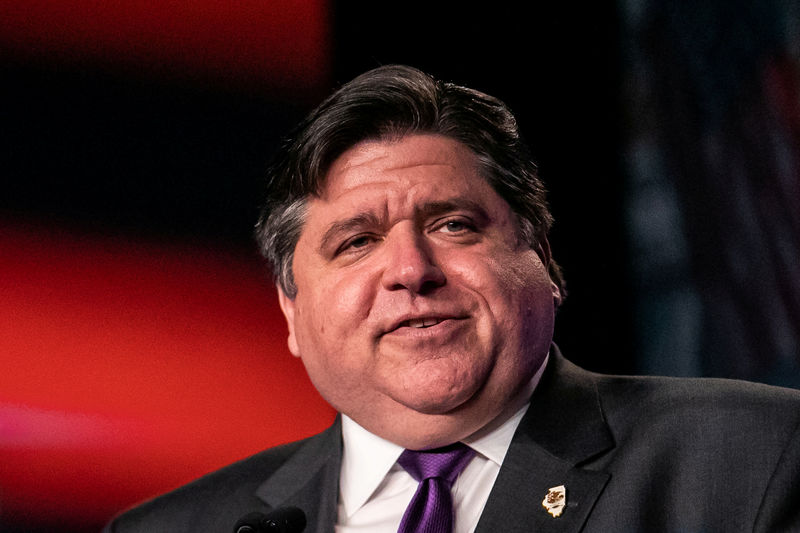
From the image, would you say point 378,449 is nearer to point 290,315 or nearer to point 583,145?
point 290,315

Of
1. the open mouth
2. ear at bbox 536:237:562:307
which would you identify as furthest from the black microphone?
ear at bbox 536:237:562:307

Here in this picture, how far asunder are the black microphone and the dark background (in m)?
Answer: 1.46

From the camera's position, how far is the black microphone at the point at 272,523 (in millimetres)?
1489

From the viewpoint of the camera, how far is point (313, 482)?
2174mm

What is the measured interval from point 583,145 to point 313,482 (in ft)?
4.62

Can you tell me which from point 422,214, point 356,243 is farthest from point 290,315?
point 422,214

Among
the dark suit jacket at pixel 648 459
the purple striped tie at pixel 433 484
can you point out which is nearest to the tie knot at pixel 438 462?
the purple striped tie at pixel 433 484

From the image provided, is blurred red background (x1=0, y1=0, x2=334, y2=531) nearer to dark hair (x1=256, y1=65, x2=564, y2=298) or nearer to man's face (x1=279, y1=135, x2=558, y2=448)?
dark hair (x1=256, y1=65, x2=564, y2=298)

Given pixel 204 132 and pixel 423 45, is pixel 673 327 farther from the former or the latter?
pixel 204 132

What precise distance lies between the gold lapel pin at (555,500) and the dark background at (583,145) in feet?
3.50

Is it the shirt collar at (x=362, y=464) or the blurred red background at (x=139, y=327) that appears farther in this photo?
the blurred red background at (x=139, y=327)

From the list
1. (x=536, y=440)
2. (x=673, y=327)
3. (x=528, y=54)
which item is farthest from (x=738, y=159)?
(x=536, y=440)

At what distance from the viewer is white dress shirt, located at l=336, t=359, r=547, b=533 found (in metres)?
1.91

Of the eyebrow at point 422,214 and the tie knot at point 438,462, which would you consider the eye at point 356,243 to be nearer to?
the eyebrow at point 422,214
